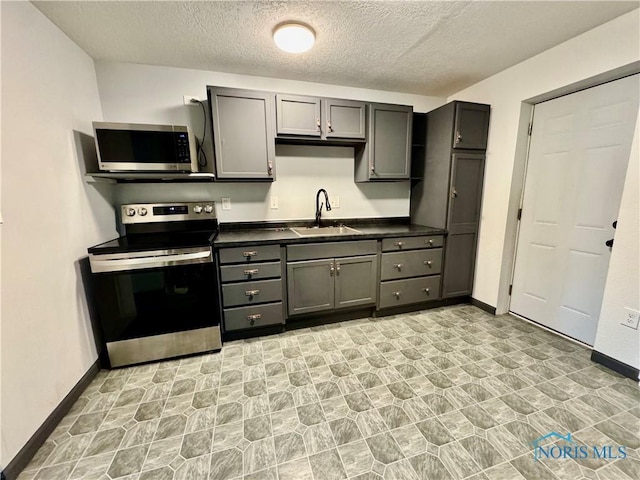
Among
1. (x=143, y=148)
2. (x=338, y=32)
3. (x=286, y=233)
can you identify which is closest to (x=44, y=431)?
(x=143, y=148)

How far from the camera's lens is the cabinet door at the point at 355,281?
242 cm

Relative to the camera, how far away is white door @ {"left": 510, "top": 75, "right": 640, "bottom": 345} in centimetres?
188

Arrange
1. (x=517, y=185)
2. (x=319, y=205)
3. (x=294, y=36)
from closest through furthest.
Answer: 1. (x=294, y=36)
2. (x=517, y=185)
3. (x=319, y=205)

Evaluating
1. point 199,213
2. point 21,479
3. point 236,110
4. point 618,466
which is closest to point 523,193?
point 618,466

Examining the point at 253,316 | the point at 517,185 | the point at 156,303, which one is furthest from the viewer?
the point at 517,185

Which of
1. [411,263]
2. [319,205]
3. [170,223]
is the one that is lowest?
[411,263]

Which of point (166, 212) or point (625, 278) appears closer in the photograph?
point (625, 278)

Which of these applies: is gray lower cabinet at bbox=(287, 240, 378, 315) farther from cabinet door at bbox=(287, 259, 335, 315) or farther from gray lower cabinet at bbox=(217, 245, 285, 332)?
gray lower cabinet at bbox=(217, 245, 285, 332)

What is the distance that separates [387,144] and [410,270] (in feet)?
4.17

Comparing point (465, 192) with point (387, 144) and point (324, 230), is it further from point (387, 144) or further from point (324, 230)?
point (324, 230)

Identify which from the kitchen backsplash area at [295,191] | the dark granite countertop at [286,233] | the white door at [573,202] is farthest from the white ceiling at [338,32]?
the dark granite countertop at [286,233]

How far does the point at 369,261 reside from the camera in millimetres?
2492

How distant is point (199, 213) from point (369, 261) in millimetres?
1610

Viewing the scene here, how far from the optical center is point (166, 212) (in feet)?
7.45
